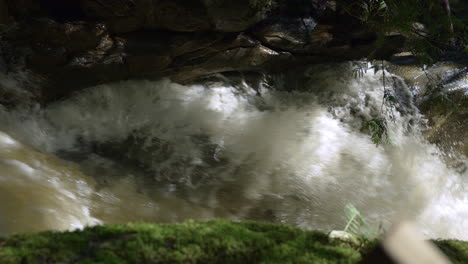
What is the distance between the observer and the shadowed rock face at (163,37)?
4.02m

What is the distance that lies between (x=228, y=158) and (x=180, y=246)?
2.77 meters

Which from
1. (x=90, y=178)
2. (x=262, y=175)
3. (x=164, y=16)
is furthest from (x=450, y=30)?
(x=90, y=178)

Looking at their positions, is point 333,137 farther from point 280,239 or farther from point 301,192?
point 280,239

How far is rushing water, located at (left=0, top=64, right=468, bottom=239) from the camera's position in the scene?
3.60 m

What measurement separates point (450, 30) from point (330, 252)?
2.57 m

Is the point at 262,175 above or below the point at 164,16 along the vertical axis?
below

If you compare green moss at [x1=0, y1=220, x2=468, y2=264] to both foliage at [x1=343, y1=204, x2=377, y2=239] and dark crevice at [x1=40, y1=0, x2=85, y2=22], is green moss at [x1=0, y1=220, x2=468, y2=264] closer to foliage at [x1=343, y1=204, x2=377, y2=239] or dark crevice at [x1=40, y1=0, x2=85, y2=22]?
foliage at [x1=343, y1=204, x2=377, y2=239]

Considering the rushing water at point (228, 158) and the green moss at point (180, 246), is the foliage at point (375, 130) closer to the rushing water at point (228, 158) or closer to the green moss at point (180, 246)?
the rushing water at point (228, 158)

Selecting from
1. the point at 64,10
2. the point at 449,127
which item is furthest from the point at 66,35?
the point at 449,127

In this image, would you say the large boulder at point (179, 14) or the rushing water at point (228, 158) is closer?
the rushing water at point (228, 158)

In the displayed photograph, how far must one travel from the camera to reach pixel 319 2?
204 inches

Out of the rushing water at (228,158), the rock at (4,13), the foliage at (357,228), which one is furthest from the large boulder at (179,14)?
the foliage at (357,228)

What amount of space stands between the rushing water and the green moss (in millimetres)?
1134

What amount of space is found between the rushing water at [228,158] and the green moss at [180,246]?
3.72ft
